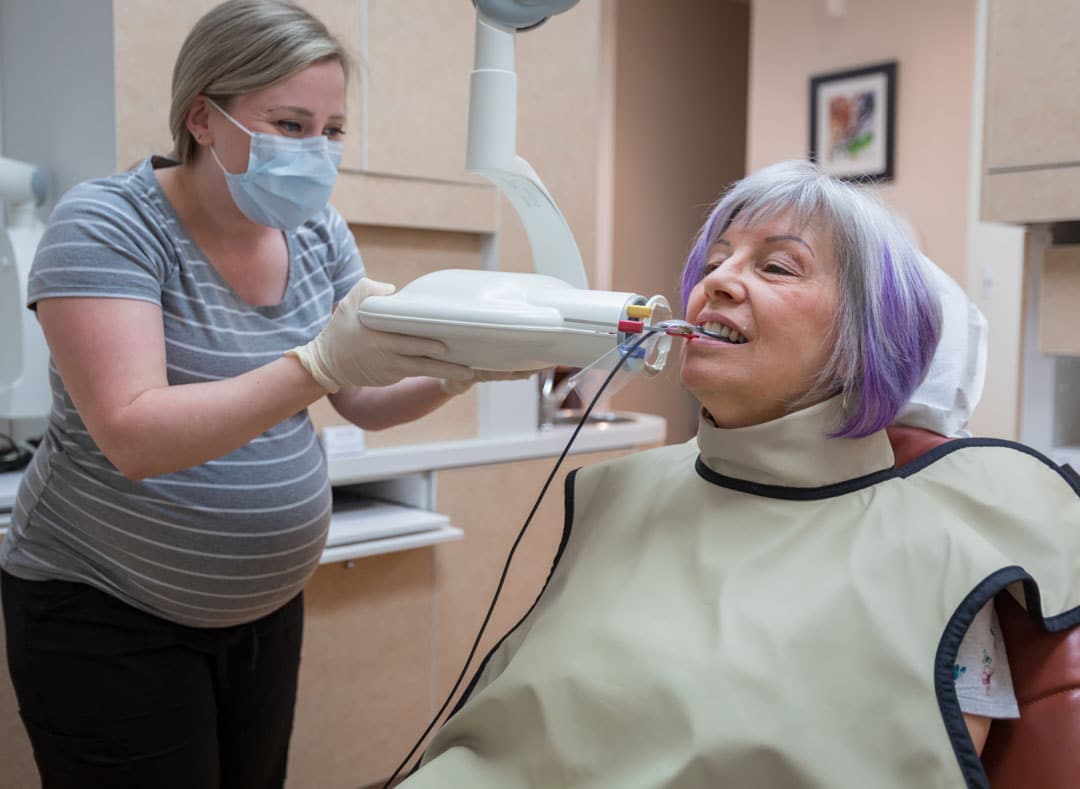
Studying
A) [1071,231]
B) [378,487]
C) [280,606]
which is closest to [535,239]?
[280,606]

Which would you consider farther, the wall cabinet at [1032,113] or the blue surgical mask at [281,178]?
the wall cabinet at [1032,113]

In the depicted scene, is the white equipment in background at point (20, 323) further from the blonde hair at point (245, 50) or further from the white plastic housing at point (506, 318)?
the white plastic housing at point (506, 318)

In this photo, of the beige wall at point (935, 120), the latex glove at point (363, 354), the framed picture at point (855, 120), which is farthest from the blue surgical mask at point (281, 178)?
the framed picture at point (855, 120)

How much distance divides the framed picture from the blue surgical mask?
277 cm

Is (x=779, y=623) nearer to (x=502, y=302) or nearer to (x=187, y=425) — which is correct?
(x=502, y=302)

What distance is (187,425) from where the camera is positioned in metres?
1.14

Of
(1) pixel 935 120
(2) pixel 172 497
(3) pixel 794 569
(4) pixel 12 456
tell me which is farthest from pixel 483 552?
(1) pixel 935 120

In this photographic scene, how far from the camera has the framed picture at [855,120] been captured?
3.81 metres

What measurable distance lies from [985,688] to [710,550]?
315 millimetres

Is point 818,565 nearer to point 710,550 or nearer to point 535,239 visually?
point 710,550

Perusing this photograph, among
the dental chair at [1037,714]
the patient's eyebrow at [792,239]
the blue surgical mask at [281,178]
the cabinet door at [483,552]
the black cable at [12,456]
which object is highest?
the blue surgical mask at [281,178]

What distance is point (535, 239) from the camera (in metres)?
1.26

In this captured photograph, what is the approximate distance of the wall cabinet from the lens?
1.81 meters

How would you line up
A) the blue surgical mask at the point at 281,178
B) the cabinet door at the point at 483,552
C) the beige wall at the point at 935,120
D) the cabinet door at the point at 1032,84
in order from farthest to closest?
the beige wall at the point at 935,120, the cabinet door at the point at 483,552, the cabinet door at the point at 1032,84, the blue surgical mask at the point at 281,178
